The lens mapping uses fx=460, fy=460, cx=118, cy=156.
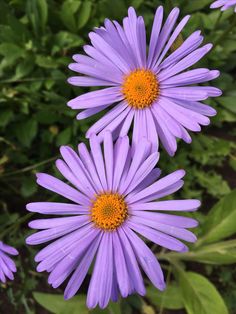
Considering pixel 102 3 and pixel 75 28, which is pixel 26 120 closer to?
pixel 75 28

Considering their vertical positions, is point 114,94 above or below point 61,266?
above

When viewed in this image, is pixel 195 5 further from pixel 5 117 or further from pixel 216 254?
pixel 216 254

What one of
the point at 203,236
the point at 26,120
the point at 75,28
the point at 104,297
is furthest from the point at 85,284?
the point at 75,28

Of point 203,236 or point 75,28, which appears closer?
point 203,236

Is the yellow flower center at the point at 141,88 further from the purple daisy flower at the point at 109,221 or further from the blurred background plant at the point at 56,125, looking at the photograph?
the blurred background plant at the point at 56,125

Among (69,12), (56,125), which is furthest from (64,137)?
(69,12)

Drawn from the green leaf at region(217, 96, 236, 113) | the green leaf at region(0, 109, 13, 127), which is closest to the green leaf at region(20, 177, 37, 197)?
the green leaf at region(0, 109, 13, 127)
